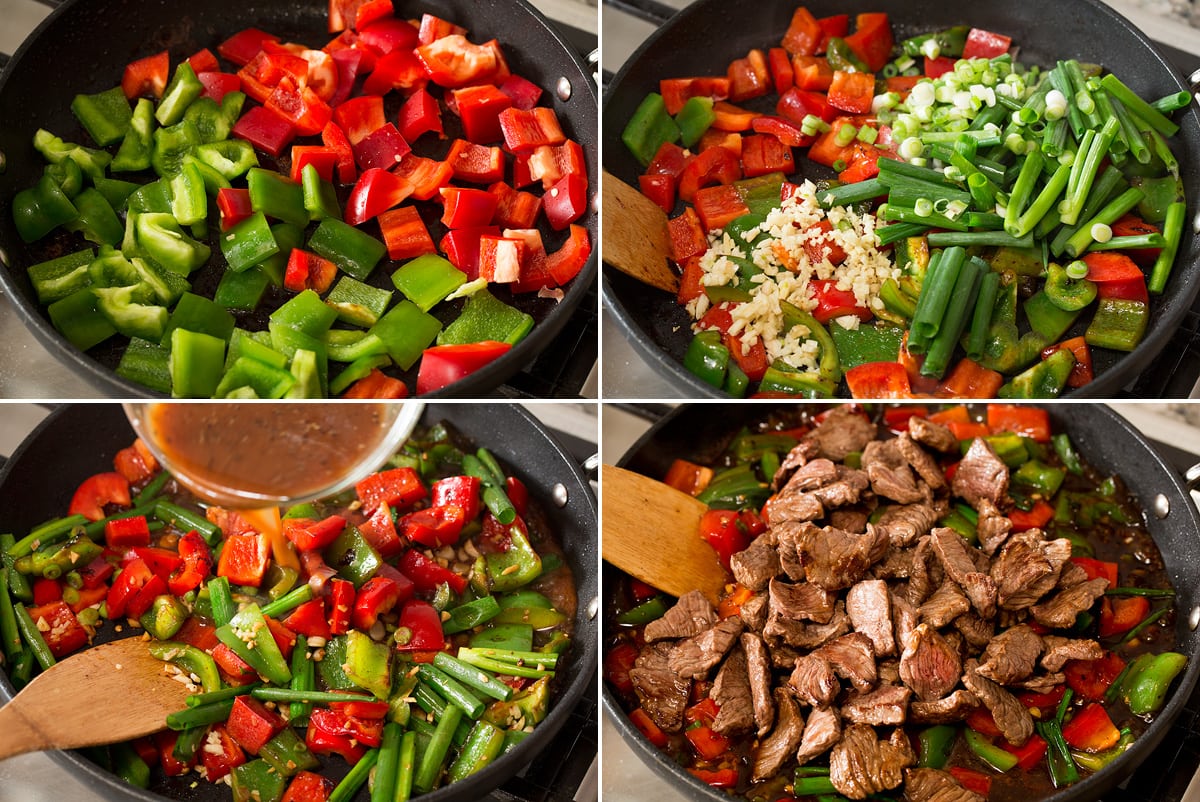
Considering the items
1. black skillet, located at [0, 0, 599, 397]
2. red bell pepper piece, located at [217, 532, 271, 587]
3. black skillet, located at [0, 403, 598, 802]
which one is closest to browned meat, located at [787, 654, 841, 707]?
black skillet, located at [0, 403, 598, 802]

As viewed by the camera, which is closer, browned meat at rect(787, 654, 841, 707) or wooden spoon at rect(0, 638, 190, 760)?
wooden spoon at rect(0, 638, 190, 760)

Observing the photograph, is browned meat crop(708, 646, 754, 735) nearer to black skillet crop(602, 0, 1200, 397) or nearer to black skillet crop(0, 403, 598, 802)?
black skillet crop(0, 403, 598, 802)

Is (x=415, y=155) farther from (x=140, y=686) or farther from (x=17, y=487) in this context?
(x=140, y=686)

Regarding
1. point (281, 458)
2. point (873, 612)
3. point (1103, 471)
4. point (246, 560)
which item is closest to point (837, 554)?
point (873, 612)

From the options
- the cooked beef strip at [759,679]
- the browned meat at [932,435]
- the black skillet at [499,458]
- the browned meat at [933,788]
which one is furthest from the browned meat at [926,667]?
the black skillet at [499,458]

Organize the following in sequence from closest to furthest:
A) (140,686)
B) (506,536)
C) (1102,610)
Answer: (140,686) < (1102,610) < (506,536)

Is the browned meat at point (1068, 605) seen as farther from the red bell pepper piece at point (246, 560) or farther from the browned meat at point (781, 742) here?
the red bell pepper piece at point (246, 560)

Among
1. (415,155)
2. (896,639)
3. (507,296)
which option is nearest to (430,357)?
(507,296)
